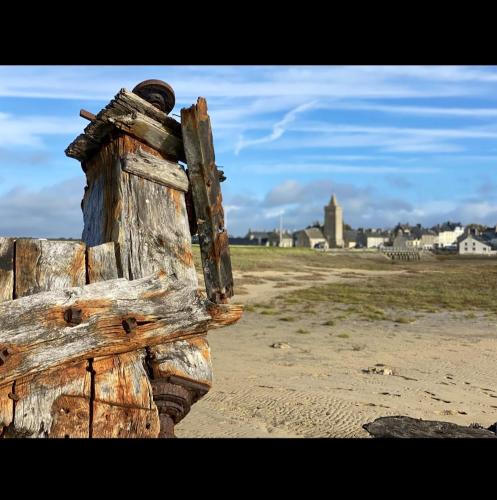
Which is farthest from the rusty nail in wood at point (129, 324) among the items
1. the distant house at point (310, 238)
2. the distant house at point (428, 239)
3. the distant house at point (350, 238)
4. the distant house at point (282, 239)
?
the distant house at point (350, 238)

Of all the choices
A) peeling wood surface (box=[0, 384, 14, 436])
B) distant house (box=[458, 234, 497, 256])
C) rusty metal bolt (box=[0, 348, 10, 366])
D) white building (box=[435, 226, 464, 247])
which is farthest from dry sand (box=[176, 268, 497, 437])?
white building (box=[435, 226, 464, 247])

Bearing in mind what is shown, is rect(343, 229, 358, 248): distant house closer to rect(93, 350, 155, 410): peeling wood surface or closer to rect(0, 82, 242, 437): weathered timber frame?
rect(0, 82, 242, 437): weathered timber frame

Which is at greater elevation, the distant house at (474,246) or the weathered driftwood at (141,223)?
the weathered driftwood at (141,223)

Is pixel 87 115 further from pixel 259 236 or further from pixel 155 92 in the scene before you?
pixel 259 236

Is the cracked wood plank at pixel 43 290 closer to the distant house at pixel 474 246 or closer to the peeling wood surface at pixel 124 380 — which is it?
the peeling wood surface at pixel 124 380

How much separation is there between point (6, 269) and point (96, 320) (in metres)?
0.56

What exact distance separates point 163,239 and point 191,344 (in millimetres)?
667

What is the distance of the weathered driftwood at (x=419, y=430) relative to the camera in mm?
5857

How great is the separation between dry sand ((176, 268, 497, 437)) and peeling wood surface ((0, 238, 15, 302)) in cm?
481

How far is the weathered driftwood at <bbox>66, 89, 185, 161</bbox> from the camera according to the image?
3582mm

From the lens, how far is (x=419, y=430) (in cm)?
611

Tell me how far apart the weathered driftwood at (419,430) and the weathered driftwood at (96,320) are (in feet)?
11.3
